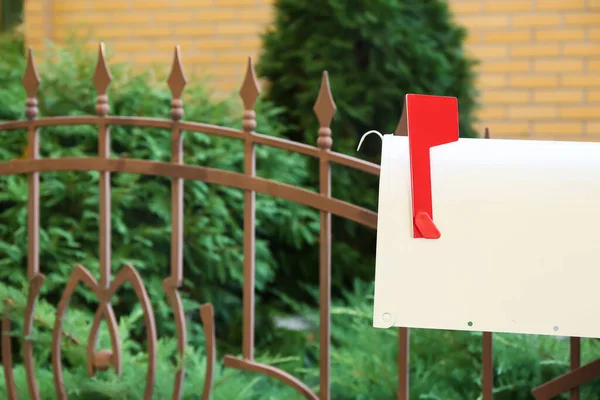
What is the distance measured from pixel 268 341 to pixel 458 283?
1838 mm

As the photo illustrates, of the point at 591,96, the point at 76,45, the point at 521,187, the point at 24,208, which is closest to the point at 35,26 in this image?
the point at 76,45

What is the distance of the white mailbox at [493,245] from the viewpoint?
3.62 ft

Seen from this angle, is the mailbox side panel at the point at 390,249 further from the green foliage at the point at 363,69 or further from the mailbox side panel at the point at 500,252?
the green foliage at the point at 363,69

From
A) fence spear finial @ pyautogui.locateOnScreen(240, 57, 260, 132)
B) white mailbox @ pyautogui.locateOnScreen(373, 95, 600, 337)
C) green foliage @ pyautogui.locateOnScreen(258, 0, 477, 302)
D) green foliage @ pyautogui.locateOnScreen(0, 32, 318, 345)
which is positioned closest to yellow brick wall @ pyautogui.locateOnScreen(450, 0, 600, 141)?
green foliage @ pyautogui.locateOnScreen(258, 0, 477, 302)

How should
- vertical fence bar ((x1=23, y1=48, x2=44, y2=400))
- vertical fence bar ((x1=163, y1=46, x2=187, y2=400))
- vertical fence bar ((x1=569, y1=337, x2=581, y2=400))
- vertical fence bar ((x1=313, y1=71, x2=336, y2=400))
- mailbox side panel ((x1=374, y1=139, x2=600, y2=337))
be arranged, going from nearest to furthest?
1. mailbox side panel ((x1=374, y1=139, x2=600, y2=337))
2. vertical fence bar ((x1=569, y1=337, x2=581, y2=400))
3. vertical fence bar ((x1=313, y1=71, x2=336, y2=400))
4. vertical fence bar ((x1=163, y1=46, x2=187, y2=400))
5. vertical fence bar ((x1=23, y1=48, x2=44, y2=400))

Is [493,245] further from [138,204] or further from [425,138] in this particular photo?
[138,204]

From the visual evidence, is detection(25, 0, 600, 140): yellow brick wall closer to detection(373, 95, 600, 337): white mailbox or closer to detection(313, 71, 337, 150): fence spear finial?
detection(313, 71, 337, 150): fence spear finial

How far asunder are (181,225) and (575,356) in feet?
3.37

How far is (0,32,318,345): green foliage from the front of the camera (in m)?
2.50

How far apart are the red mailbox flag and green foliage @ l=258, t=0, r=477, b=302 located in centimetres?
177

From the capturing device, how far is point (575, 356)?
1610 mm

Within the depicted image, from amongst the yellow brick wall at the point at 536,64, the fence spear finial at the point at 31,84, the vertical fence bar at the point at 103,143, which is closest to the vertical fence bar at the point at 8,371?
the vertical fence bar at the point at 103,143

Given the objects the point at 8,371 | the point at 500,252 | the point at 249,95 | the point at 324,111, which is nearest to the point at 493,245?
the point at 500,252

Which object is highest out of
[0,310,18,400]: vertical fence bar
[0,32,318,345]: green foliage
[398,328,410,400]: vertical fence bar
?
[0,32,318,345]: green foliage
